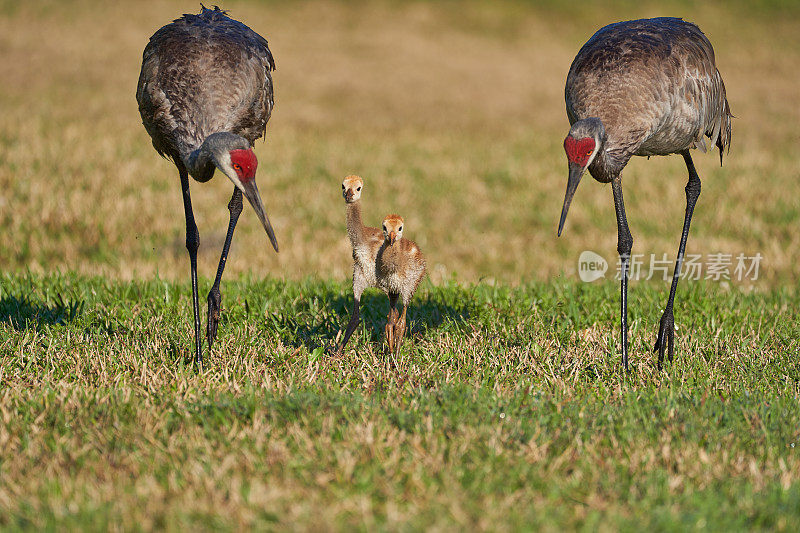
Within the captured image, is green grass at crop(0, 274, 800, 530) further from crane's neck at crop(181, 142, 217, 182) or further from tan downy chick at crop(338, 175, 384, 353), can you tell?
crane's neck at crop(181, 142, 217, 182)

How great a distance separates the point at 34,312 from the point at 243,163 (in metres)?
2.28

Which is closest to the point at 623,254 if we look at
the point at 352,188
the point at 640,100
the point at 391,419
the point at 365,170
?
the point at 640,100

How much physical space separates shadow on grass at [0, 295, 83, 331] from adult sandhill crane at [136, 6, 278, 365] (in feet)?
3.19

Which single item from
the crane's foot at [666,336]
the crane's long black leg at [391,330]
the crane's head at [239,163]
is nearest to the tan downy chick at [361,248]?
the crane's long black leg at [391,330]

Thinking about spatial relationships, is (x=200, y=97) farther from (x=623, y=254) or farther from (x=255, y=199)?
(x=623, y=254)

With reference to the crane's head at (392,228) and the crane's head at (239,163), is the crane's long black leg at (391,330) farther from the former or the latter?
the crane's head at (239,163)

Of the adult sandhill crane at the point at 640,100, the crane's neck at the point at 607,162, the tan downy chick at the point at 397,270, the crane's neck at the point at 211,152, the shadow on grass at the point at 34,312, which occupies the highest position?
the adult sandhill crane at the point at 640,100

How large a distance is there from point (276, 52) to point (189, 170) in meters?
21.6

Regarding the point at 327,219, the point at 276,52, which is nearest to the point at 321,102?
the point at 276,52

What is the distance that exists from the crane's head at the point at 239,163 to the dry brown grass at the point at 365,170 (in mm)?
3020

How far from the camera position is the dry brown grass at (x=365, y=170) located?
358 inches

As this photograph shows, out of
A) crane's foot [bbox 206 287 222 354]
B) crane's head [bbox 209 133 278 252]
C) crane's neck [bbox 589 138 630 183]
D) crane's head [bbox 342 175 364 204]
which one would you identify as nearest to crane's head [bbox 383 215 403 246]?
crane's head [bbox 342 175 364 204]

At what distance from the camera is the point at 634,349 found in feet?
18.2

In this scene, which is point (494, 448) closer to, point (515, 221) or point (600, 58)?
point (600, 58)
